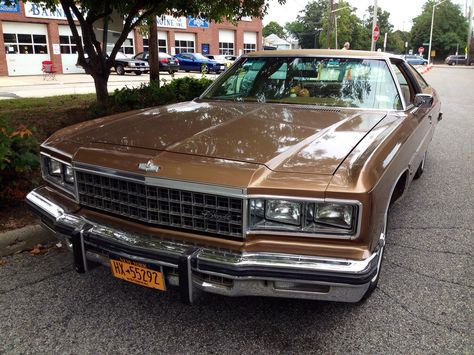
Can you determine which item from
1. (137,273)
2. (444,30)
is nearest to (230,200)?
(137,273)

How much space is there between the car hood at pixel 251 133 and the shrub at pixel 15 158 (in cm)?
113

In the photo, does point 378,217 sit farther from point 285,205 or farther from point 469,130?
point 469,130

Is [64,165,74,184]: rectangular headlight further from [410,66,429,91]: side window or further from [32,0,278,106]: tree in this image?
[32,0,278,106]: tree

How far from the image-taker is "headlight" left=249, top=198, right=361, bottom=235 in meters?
2.31

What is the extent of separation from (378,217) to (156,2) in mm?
6654

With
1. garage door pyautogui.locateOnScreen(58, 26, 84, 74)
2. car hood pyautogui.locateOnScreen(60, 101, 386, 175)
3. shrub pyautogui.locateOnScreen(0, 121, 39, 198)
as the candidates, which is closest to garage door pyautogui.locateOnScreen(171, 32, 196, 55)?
garage door pyautogui.locateOnScreen(58, 26, 84, 74)

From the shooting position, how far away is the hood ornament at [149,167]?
248cm

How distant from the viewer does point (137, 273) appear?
2.53m

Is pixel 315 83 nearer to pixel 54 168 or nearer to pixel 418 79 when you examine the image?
pixel 418 79

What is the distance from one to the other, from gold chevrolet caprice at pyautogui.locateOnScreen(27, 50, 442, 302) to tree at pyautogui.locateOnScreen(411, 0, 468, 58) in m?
97.8

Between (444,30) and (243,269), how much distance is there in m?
105

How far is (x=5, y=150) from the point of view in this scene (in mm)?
3904

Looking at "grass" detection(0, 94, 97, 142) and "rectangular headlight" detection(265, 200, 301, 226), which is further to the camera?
"grass" detection(0, 94, 97, 142)

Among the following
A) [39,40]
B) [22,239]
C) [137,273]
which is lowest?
[22,239]
